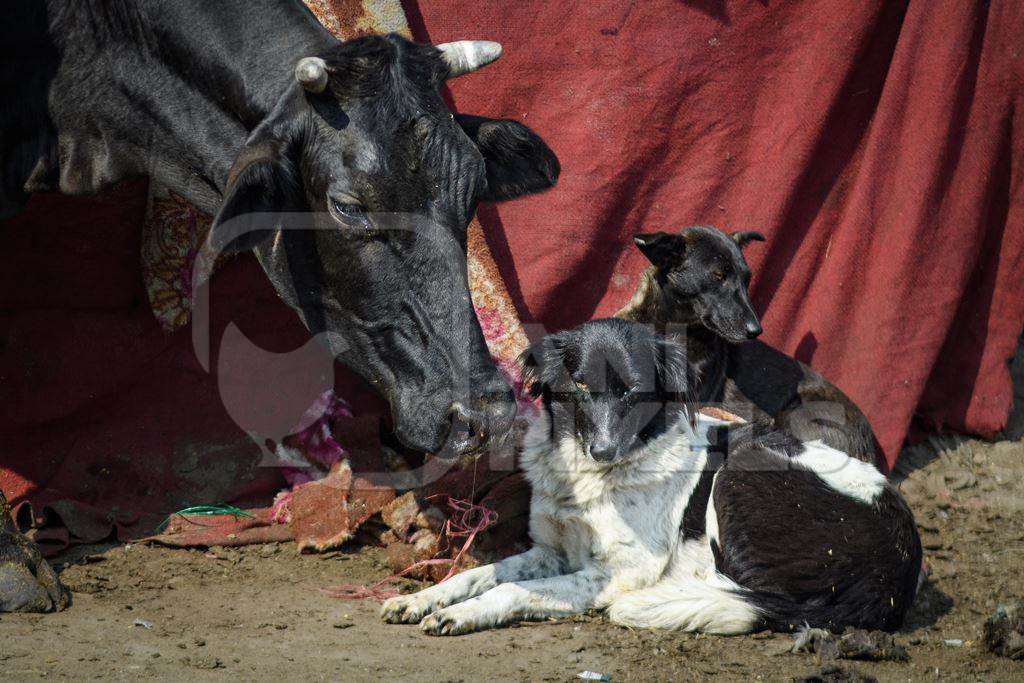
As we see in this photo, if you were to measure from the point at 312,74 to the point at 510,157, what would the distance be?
3.43 feet

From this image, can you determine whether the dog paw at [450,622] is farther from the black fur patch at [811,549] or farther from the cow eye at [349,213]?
the cow eye at [349,213]

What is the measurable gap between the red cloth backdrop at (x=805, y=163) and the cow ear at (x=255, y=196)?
79.4 inches

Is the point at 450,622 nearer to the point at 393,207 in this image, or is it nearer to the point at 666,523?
the point at 666,523

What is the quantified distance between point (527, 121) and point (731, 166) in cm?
112

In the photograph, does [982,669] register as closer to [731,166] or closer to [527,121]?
[731,166]

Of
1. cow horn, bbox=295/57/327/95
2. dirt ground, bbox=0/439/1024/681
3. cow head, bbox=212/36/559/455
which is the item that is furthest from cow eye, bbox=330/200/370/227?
dirt ground, bbox=0/439/1024/681

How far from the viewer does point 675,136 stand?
5.85 m

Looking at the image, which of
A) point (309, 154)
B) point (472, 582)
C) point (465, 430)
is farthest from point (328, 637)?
point (309, 154)

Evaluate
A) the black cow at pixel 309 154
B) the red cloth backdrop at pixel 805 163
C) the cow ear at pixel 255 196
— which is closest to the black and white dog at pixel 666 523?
the black cow at pixel 309 154

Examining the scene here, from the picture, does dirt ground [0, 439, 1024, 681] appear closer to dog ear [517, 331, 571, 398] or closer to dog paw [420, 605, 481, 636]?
dog paw [420, 605, 481, 636]

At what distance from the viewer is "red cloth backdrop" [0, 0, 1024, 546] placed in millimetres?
5449

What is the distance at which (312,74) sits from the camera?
366cm

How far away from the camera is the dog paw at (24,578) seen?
4.01 m

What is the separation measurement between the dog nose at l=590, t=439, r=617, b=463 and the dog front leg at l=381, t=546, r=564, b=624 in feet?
1.96
